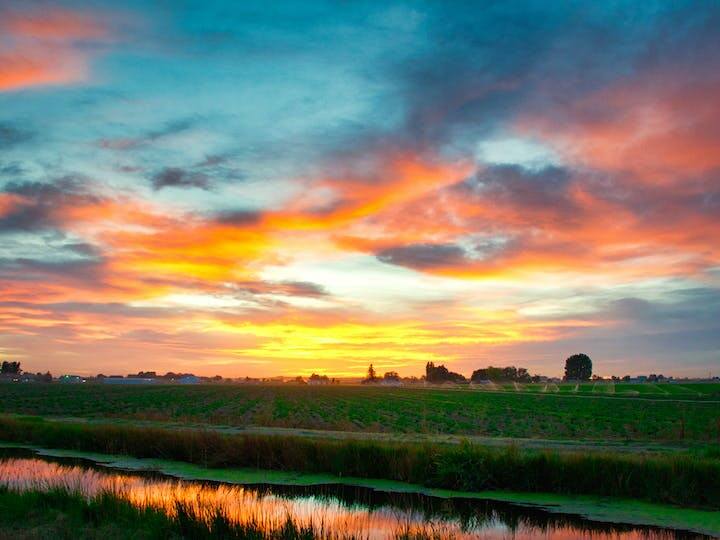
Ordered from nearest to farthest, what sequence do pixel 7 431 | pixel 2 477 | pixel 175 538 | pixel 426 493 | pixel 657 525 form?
1. pixel 175 538
2. pixel 657 525
3. pixel 426 493
4. pixel 2 477
5. pixel 7 431

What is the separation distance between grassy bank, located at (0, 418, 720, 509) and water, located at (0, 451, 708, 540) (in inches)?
70.9

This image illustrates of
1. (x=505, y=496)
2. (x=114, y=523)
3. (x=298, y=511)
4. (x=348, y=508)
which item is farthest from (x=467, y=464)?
(x=114, y=523)

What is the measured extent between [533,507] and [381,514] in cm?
443

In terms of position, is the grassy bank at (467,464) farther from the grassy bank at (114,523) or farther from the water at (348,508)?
the grassy bank at (114,523)

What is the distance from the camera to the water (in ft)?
46.1

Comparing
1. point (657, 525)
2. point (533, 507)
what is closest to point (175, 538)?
point (533, 507)

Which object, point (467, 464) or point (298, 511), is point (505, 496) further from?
point (298, 511)

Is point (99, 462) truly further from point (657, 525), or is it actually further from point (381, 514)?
point (657, 525)

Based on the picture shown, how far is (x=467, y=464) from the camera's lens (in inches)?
774

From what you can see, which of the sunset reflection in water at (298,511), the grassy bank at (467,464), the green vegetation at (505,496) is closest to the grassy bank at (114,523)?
the sunset reflection in water at (298,511)

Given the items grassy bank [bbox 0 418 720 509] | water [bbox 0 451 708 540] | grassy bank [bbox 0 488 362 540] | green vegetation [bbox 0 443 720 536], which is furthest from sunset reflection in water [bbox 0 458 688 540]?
grassy bank [bbox 0 418 720 509]

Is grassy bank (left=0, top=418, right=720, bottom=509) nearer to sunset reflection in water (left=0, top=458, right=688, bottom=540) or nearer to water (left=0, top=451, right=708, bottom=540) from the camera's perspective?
water (left=0, top=451, right=708, bottom=540)

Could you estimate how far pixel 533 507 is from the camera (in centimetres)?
1706

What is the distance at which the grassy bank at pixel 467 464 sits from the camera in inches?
704
